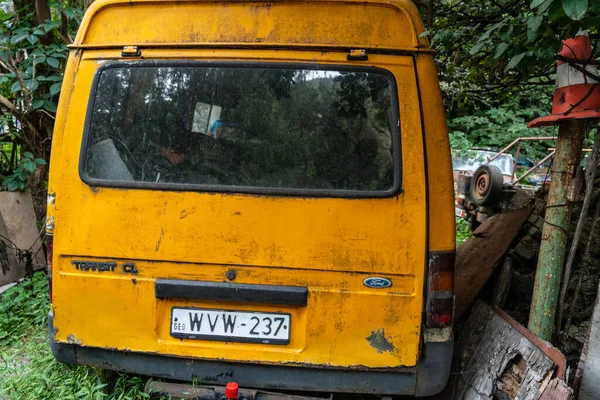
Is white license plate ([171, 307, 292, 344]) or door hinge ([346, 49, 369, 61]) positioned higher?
door hinge ([346, 49, 369, 61])

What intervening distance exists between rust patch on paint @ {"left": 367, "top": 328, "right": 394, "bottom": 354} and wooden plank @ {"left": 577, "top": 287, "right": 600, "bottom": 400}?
0.94 meters

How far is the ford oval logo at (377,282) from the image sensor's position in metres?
2.35

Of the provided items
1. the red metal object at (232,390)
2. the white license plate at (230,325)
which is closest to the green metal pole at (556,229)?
the white license plate at (230,325)

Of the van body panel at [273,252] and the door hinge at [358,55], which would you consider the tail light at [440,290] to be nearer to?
the van body panel at [273,252]

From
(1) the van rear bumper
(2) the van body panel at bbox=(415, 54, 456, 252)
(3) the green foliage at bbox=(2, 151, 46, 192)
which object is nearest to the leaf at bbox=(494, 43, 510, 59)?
(2) the van body panel at bbox=(415, 54, 456, 252)

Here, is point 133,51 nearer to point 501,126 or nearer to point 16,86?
point 16,86

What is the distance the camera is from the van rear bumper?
2.42 meters

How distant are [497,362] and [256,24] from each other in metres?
2.29

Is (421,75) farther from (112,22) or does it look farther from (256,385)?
(256,385)

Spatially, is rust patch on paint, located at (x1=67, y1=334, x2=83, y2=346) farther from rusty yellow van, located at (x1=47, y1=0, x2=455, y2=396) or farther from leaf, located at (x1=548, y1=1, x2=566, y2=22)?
leaf, located at (x1=548, y1=1, x2=566, y2=22)

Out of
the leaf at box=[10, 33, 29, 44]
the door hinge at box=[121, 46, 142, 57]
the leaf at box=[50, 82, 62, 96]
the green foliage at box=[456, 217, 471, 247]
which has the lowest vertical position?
the green foliage at box=[456, 217, 471, 247]

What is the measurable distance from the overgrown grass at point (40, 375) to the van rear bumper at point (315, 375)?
0.84 ft

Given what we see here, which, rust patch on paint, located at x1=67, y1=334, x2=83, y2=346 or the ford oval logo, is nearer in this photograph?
the ford oval logo

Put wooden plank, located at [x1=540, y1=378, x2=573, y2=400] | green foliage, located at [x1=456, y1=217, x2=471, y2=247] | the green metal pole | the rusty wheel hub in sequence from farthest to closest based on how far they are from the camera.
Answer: green foliage, located at [x1=456, y1=217, x2=471, y2=247] < the rusty wheel hub < the green metal pole < wooden plank, located at [x1=540, y1=378, x2=573, y2=400]
